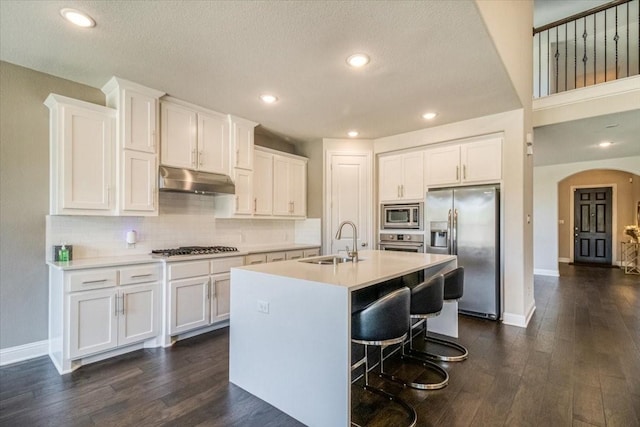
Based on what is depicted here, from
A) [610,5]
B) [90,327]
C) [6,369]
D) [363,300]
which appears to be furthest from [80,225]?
[610,5]

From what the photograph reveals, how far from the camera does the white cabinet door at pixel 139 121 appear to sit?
3.05 meters

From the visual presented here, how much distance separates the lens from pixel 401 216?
4.80m

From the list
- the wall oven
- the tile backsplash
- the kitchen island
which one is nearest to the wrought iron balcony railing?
the wall oven

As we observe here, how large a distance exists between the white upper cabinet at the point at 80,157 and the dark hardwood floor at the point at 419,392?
143 centimetres

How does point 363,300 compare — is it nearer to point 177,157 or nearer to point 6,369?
point 177,157

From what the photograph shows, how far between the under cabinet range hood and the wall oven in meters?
2.46

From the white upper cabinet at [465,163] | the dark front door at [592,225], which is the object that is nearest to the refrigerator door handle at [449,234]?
the white upper cabinet at [465,163]

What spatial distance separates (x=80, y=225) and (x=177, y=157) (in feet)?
3.76

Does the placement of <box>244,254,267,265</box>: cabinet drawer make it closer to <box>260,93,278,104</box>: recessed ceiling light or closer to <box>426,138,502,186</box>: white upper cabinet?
<box>260,93,278,104</box>: recessed ceiling light

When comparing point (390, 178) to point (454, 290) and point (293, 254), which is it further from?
point (454, 290)

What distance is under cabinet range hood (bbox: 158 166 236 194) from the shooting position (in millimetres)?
3297

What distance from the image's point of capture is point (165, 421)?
193cm

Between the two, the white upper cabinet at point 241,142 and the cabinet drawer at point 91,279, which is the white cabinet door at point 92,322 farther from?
the white upper cabinet at point 241,142

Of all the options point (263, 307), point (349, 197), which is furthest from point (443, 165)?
point (263, 307)
